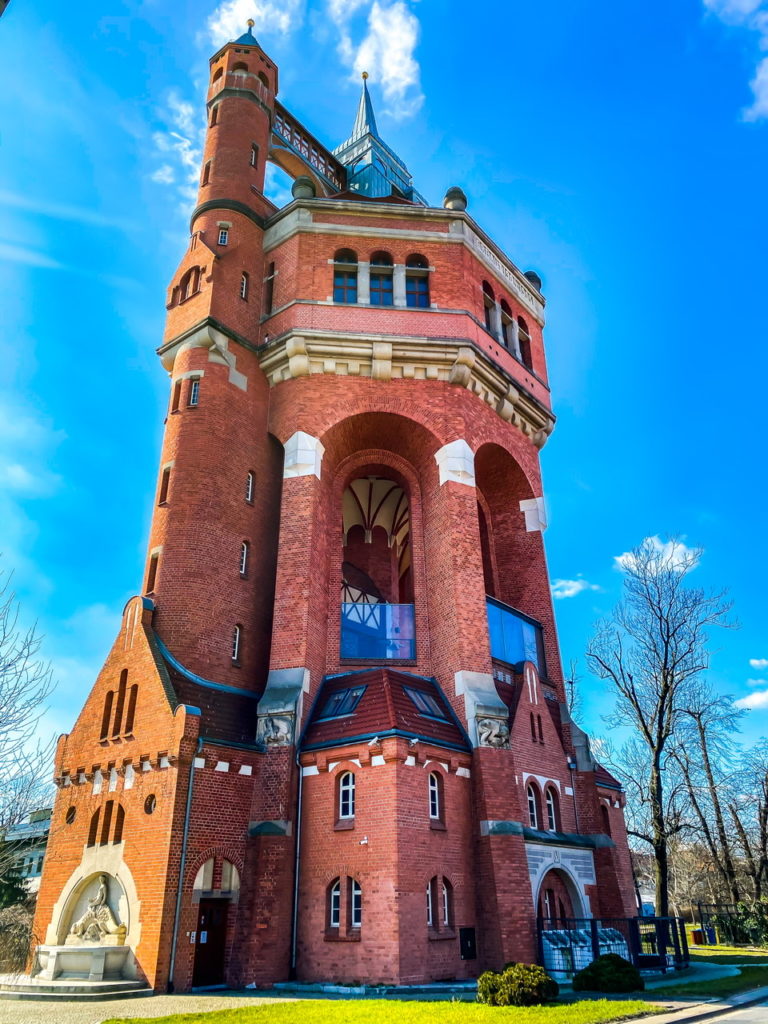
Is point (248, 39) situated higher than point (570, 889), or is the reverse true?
point (248, 39)

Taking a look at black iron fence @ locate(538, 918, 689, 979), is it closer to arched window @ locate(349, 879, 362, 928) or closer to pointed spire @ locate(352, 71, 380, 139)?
arched window @ locate(349, 879, 362, 928)

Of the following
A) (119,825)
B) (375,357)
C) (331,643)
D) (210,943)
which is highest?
(375,357)

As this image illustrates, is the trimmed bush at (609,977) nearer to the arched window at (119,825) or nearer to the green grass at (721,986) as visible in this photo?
the green grass at (721,986)

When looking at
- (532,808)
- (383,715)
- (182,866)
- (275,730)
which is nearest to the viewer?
(182,866)

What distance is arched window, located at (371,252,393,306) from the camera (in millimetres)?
27500

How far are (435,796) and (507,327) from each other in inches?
763

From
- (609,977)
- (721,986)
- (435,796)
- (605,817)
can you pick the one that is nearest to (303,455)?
(435,796)

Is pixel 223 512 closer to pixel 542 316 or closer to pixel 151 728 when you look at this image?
pixel 151 728

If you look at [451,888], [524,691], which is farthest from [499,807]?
[524,691]

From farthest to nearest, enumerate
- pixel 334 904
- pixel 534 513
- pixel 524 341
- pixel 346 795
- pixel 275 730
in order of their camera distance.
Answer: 1. pixel 524 341
2. pixel 534 513
3. pixel 275 730
4. pixel 346 795
5. pixel 334 904

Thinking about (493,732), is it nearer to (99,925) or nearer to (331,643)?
(331,643)

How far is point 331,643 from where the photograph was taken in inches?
905

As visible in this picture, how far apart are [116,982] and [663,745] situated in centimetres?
2084

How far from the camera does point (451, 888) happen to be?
1825 centimetres
